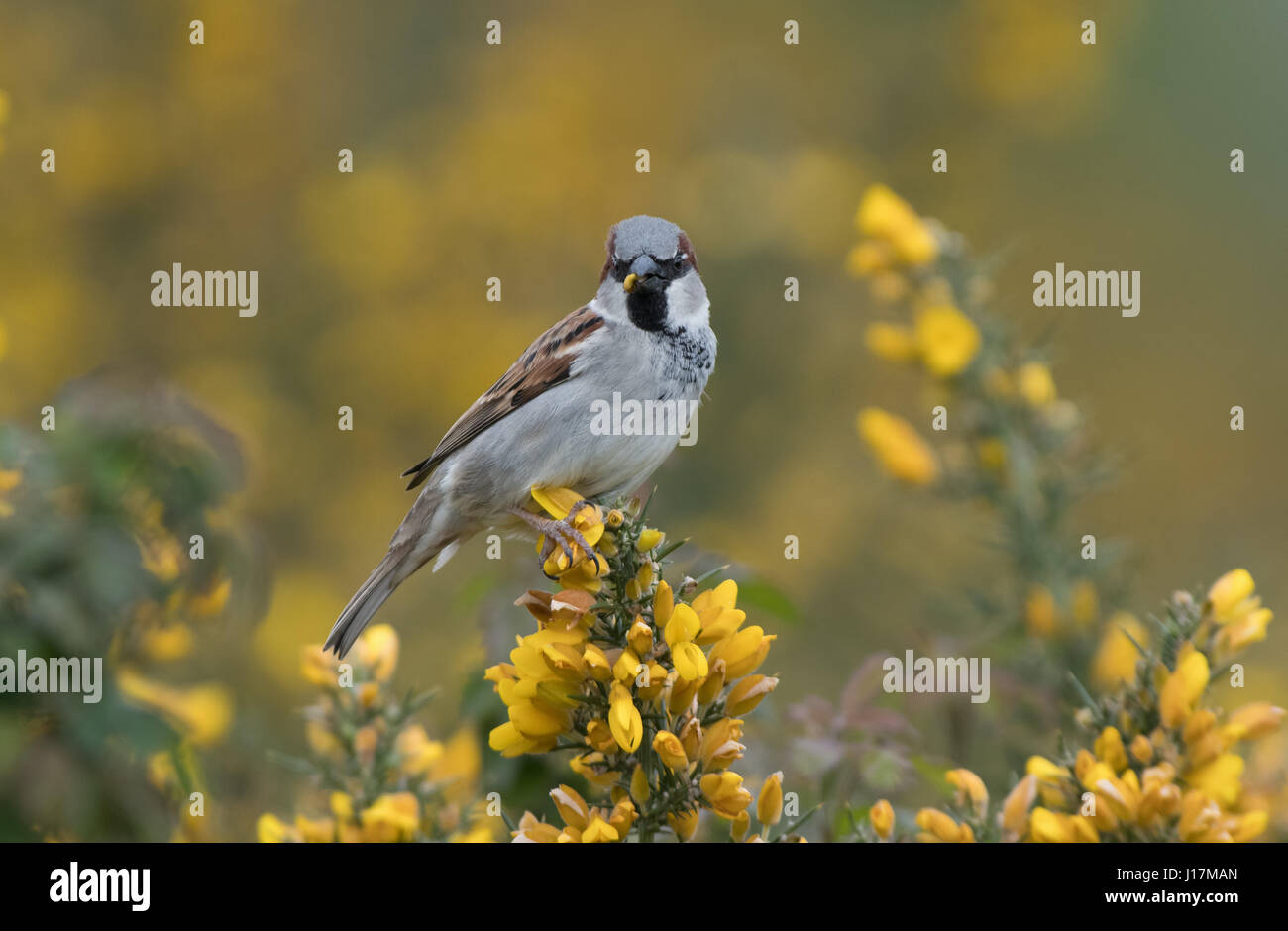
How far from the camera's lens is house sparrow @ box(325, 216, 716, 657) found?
3.92m

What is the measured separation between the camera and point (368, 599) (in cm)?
387

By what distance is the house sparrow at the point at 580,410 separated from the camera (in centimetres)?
392

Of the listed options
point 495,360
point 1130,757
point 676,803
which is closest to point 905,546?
point 495,360

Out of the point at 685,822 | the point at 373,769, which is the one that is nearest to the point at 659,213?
the point at 373,769

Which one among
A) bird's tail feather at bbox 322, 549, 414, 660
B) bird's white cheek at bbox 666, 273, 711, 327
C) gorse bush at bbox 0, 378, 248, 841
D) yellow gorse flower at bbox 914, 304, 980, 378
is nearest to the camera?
gorse bush at bbox 0, 378, 248, 841

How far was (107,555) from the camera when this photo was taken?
3340 millimetres

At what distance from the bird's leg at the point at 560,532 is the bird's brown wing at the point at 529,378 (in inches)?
16.6

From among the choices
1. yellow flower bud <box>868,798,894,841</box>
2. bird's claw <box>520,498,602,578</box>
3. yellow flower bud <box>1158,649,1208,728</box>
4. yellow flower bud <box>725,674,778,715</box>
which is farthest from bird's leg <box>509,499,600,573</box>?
yellow flower bud <box>1158,649,1208,728</box>

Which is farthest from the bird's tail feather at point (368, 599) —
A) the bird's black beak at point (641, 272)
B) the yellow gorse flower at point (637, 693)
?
the yellow gorse flower at point (637, 693)

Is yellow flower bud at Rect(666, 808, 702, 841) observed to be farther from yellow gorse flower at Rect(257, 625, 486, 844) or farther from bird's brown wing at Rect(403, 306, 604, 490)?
bird's brown wing at Rect(403, 306, 604, 490)

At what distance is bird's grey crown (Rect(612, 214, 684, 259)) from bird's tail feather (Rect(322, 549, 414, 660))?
41.9 inches

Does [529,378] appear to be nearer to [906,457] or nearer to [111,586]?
[906,457]

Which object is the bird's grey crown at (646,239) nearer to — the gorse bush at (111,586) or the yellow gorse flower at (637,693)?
the gorse bush at (111,586)

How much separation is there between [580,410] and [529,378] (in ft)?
1.00
